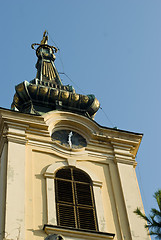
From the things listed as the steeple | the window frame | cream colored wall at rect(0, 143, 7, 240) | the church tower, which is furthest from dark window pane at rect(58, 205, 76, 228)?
the steeple

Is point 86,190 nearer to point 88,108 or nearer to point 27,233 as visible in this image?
point 27,233

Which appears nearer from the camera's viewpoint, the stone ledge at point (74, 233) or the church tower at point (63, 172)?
the stone ledge at point (74, 233)

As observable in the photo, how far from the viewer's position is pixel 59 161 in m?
16.8

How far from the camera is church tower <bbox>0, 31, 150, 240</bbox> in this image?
1452cm

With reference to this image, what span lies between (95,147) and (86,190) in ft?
6.82

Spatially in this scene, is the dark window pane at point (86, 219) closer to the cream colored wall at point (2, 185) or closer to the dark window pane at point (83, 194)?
the dark window pane at point (83, 194)

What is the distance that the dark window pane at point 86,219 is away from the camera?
14.9 metres

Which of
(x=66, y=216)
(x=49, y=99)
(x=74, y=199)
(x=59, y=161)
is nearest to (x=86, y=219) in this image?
(x=66, y=216)

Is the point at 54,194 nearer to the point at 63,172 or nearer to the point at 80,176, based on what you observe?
the point at 63,172

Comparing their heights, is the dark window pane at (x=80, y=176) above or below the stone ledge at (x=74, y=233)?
above

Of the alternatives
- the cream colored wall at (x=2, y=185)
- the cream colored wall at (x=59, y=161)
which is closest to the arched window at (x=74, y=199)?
the cream colored wall at (x=59, y=161)

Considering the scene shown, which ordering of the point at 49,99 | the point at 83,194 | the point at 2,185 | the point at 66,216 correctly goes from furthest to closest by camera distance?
the point at 49,99
the point at 83,194
the point at 2,185
the point at 66,216

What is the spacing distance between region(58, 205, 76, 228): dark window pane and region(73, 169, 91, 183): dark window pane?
128 centimetres

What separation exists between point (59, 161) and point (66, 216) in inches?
86.7
